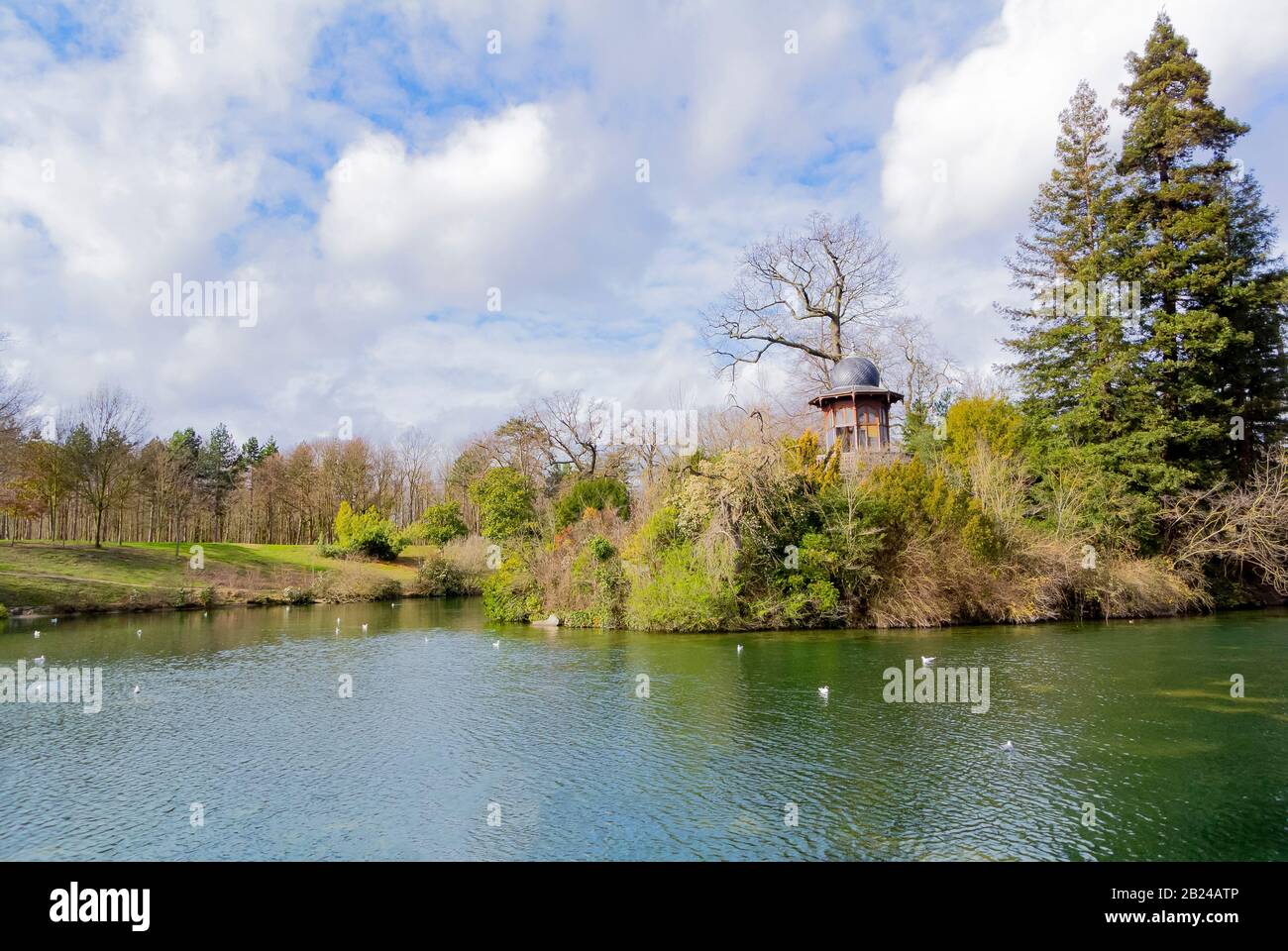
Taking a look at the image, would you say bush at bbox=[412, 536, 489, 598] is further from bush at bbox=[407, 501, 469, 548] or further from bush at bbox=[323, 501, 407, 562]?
bush at bbox=[323, 501, 407, 562]

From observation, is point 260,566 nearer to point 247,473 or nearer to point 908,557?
point 247,473

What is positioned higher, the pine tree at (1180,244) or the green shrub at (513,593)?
the pine tree at (1180,244)

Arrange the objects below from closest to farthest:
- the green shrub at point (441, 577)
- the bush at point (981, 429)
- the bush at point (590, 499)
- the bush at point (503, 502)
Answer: the bush at point (981, 429)
the bush at point (590, 499)
the bush at point (503, 502)
the green shrub at point (441, 577)

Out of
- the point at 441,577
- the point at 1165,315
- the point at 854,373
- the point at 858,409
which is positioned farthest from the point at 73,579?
the point at 1165,315

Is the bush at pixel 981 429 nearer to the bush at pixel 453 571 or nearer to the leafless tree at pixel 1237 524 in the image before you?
the leafless tree at pixel 1237 524

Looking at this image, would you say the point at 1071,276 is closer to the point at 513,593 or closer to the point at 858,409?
the point at 858,409

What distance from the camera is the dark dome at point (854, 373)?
3250cm

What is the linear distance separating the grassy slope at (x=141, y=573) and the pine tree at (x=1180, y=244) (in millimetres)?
41320

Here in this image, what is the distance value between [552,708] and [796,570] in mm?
12101

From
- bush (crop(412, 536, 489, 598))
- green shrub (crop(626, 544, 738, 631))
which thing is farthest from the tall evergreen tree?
bush (crop(412, 536, 489, 598))

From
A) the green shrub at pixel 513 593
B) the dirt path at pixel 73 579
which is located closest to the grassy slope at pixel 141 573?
the dirt path at pixel 73 579

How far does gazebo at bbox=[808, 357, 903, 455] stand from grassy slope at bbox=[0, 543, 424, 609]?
28711 millimetres

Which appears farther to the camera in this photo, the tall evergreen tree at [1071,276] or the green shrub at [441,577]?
the green shrub at [441,577]
